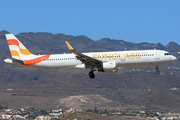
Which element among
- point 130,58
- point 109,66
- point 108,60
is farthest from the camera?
point 108,60

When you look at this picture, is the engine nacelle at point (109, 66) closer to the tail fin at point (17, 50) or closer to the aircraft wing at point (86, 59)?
the aircraft wing at point (86, 59)

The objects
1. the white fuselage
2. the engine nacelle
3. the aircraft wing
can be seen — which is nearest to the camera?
the aircraft wing

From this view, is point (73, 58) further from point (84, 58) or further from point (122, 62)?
point (122, 62)

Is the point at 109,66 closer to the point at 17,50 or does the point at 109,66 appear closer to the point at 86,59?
the point at 86,59

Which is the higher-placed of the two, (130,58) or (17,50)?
(17,50)

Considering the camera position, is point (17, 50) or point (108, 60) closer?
point (108, 60)

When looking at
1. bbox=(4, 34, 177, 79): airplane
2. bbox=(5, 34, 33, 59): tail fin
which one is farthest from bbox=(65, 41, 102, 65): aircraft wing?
bbox=(5, 34, 33, 59): tail fin

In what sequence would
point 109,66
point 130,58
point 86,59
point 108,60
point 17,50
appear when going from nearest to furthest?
point 109,66 → point 86,59 → point 130,58 → point 108,60 → point 17,50

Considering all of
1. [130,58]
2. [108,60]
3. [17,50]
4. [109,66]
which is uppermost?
[17,50]

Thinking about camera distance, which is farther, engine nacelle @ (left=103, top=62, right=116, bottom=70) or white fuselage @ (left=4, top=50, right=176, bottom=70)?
white fuselage @ (left=4, top=50, right=176, bottom=70)

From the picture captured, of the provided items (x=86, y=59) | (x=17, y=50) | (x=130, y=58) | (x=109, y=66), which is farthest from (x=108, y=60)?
(x=17, y=50)

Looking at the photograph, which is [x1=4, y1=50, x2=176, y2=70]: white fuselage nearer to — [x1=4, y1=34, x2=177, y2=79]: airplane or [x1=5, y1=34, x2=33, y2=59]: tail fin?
[x1=4, y1=34, x2=177, y2=79]: airplane

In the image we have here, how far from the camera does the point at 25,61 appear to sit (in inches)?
2645

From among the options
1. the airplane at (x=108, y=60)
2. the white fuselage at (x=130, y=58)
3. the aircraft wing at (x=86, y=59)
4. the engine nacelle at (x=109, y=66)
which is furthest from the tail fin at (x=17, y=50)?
the engine nacelle at (x=109, y=66)
